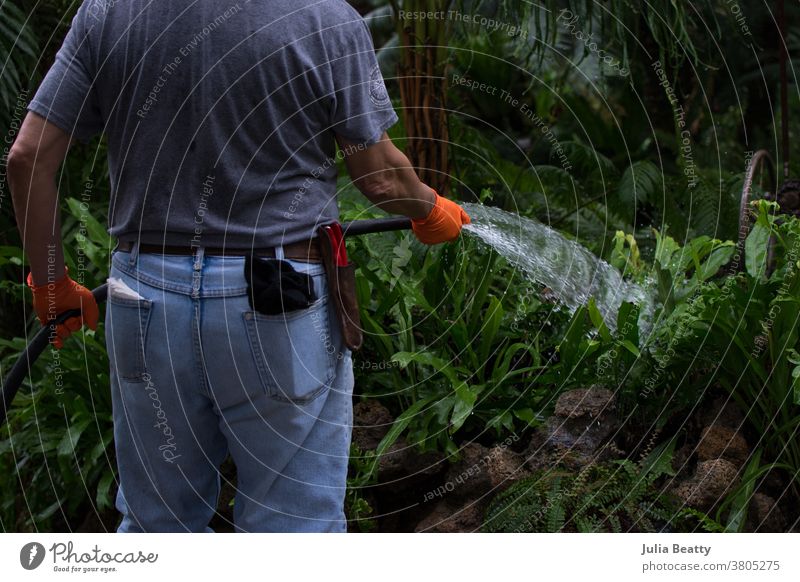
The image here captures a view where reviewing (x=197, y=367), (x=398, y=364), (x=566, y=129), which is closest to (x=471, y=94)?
(x=566, y=129)

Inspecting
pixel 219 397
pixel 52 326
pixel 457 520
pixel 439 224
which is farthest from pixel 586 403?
pixel 52 326

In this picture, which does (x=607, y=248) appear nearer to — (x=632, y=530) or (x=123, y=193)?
(x=632, y=530)

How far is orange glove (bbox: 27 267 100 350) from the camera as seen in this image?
2547 mm

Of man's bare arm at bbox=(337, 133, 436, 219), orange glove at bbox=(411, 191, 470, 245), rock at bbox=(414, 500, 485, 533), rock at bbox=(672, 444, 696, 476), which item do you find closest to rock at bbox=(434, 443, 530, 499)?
rock at bbox=(414, 500, 485, 533)

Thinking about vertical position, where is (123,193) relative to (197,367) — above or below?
above

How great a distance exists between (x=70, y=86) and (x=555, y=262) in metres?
2.00

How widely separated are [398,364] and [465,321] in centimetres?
30

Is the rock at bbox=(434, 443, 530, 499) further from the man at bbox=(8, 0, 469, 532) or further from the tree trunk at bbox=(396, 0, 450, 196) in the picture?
the tree trunk at bbox=(396, 0, 450, 196)

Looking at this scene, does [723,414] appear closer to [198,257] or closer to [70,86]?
[198,257]

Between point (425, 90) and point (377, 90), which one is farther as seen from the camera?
point (425, 90)

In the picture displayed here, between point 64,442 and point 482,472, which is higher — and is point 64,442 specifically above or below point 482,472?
below

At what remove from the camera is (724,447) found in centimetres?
309

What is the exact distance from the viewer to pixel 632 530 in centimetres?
297
